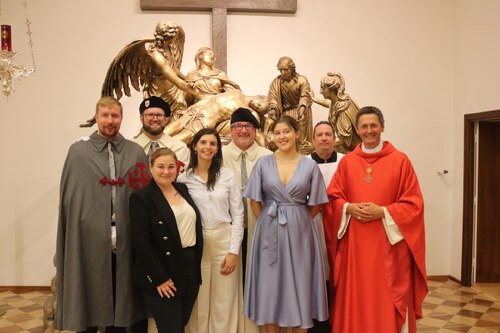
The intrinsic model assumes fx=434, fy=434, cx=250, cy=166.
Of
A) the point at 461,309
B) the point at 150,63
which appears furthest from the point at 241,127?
the point at 461,309

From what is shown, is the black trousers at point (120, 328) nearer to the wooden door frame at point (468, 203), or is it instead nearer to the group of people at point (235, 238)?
the group of people at point (235, 238)

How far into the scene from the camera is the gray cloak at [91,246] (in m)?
2.44

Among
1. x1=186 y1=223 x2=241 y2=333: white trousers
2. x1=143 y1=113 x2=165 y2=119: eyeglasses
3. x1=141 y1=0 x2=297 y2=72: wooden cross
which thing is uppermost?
x1=141 y1=0 x2=297 y2=72: wooden cross

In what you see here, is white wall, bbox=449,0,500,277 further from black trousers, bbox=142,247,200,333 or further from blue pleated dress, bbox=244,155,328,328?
black trousers, bbox=142,247,200,333

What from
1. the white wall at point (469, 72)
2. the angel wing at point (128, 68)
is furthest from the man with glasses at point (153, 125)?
the white wall at point (469, 72)

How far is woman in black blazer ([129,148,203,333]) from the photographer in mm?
2379

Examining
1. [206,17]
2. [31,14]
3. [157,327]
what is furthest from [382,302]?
[31,14]

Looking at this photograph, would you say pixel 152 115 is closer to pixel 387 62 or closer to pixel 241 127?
pixel 241 127

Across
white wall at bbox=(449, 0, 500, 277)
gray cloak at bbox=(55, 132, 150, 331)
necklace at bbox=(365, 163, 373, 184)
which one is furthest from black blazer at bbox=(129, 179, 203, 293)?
white wall at bbox=(449, 0, 500, 277)

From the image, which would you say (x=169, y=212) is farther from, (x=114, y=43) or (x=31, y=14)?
(x=31, y=14)

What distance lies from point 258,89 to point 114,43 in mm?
1970

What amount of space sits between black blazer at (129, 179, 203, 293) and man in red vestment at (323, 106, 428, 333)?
1.07 meters

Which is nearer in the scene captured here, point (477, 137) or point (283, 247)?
point (283, 247)

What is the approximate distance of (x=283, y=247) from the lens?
2590mm
